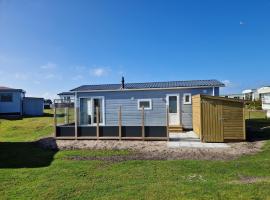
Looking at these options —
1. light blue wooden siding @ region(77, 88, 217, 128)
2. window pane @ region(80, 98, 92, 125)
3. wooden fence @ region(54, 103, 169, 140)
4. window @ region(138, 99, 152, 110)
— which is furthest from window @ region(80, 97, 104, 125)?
wooden fence @ region(54, 103, 169, 140)

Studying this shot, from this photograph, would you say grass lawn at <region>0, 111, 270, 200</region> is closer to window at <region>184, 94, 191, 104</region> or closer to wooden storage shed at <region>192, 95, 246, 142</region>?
wooden storage shed at <region>192, 95, 246, 142</region>

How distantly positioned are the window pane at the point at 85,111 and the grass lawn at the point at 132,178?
24.0ft

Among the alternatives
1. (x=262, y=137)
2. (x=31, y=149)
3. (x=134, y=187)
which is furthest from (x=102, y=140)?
(x=262, y=137)

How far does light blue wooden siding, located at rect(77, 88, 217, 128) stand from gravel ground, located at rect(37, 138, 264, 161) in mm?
4537

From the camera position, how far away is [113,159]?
360 inches

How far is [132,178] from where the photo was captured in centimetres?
680

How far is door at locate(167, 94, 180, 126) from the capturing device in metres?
16.4

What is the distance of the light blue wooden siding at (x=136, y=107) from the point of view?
16.3 meters

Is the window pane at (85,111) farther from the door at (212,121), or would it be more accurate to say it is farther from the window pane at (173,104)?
the door at (212,121)

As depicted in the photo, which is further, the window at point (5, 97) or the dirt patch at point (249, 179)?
the window at point (5, 97)

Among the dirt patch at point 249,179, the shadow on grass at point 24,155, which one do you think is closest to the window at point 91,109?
the shadow on grass at point 24,155

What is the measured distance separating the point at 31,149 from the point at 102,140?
→ 133 inches

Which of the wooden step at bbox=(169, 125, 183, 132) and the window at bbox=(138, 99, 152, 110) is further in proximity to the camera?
the window at bbox=(138, 99, 152, 110)

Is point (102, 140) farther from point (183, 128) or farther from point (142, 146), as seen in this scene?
point (183, 128)
